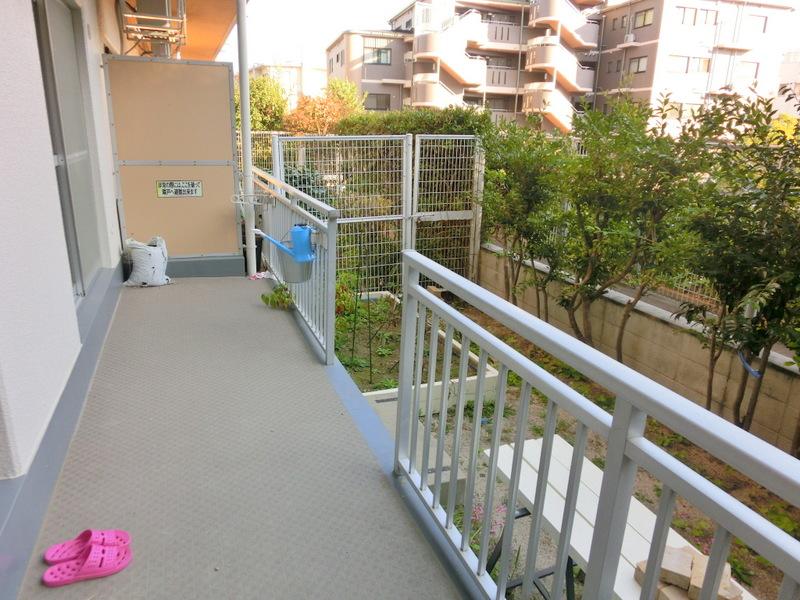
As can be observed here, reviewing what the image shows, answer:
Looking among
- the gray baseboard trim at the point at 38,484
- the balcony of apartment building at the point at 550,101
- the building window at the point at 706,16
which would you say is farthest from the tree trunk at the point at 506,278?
the building window at the point at 706,16

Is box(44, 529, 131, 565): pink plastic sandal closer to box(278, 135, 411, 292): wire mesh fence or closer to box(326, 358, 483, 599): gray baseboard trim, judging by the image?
box(326, 358, 483, 599): gray baseboard trim

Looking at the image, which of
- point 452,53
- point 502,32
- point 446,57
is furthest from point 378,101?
point 502,32

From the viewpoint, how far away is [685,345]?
4.30 metres

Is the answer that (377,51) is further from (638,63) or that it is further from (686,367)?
(686,367)

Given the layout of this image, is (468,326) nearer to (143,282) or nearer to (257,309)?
(257,309)

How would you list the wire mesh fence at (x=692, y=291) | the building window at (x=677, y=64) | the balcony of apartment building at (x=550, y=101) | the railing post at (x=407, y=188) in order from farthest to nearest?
the balcony of apartment building at (x=550, y=101)
the building window at (x=677, y=64)
the railing post at (x=407, y=188)
the wire mesh fence at (x=692, y=291)

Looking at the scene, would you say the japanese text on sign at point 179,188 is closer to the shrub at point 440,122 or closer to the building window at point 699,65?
the shrub at point 440,122

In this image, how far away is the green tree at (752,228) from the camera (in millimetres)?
2986

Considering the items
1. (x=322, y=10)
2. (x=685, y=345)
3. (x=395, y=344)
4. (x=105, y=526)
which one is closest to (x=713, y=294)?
(x=685, y=345)

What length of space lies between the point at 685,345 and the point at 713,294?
0.54m

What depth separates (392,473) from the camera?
2098 mm

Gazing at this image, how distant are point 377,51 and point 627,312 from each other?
77.5 ft

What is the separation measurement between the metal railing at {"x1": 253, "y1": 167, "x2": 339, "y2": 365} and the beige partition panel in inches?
27.8

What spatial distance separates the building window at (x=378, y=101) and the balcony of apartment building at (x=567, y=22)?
23.0 feet
